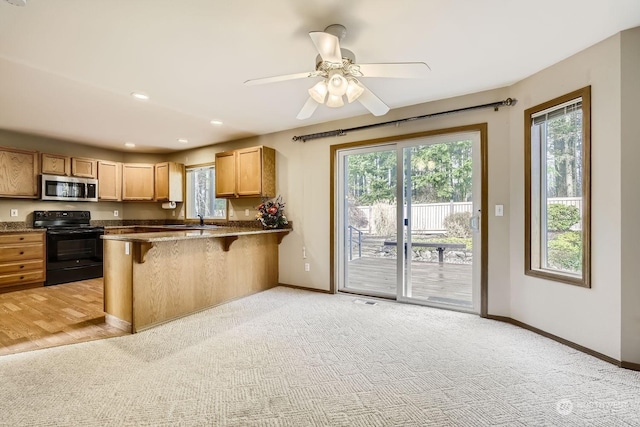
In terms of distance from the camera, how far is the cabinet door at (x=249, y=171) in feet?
14.9

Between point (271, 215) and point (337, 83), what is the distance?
2.65 meters

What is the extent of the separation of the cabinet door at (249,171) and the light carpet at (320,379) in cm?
223

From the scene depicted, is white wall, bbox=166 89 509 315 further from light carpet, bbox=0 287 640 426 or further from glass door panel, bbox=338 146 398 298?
light carpet, bbox=0 287 640 426

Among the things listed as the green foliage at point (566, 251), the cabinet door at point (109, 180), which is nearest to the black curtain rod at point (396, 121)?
the green foliage at point (566, 251)

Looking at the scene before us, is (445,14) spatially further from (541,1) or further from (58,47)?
(58,47)

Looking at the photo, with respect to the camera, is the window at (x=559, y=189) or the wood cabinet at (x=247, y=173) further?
the wood cabinet at (x=247, y=173)

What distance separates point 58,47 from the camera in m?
2.28

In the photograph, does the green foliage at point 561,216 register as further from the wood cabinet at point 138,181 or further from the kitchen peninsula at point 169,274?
the wood cabinet at point 138,181

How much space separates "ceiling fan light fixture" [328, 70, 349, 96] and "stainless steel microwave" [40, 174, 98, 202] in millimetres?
5238

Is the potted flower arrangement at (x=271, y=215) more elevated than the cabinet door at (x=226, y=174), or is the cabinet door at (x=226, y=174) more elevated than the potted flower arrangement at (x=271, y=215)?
the cabinet door at (x=226, y=174)

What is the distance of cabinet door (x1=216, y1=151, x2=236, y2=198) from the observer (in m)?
4.81

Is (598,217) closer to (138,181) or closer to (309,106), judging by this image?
(309,106)

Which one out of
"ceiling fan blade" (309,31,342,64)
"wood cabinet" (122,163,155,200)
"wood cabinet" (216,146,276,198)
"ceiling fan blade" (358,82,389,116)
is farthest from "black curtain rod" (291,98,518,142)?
"wood cabinet" (122,163,155,200)

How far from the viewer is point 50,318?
10.4ft
